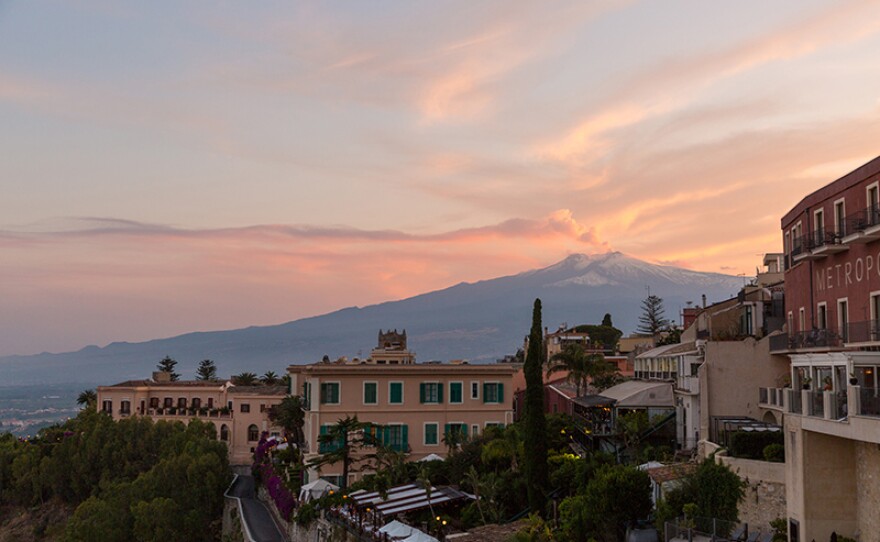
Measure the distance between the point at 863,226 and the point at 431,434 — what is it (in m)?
28.3

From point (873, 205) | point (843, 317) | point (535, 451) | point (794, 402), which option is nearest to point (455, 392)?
point (535, 451)

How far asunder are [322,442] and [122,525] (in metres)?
18.1

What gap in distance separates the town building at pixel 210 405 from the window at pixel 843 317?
2160 inches

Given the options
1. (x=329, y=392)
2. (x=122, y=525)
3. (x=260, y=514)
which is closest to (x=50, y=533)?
(x=122, y=525)

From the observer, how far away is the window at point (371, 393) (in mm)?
48688

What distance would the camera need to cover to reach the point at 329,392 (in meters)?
48.3

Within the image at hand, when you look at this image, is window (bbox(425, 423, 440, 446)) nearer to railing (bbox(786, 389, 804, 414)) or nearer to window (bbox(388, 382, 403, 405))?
window (bbox(388, 382, 403, 405))

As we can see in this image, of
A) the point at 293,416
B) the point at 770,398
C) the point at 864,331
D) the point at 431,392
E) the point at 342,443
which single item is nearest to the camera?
the point at 864,331

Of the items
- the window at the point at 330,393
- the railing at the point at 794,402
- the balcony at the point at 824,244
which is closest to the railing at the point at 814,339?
the balcony at the point at 824,244

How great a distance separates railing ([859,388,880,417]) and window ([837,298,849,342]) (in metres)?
11.5

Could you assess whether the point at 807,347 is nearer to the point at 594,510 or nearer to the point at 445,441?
the point at 594,510

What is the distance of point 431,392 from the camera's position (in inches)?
1961

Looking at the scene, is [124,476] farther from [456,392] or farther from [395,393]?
[456,392]

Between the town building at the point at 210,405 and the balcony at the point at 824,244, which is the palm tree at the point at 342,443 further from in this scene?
the town building at the point at 210,405
